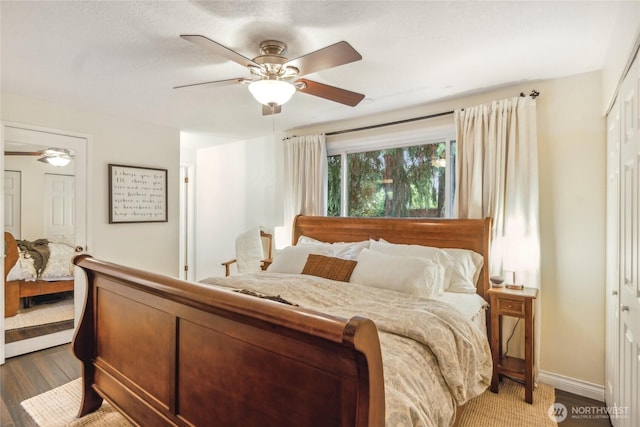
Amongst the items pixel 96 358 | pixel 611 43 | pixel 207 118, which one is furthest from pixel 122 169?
pixel 611 43

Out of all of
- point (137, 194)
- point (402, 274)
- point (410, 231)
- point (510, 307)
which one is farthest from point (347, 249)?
point (137, 194)

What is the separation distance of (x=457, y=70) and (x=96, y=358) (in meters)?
3.18

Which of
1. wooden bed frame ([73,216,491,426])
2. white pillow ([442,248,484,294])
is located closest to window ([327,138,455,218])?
white pillow ([442,248,484,294])

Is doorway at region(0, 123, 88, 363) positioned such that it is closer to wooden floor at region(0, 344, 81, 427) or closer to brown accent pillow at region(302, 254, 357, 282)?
wooden floor at region(0, 344, 81, 427)

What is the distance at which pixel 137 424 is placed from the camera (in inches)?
70.3

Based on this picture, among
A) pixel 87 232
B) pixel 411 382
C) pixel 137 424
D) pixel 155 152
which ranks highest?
pixel 155 152

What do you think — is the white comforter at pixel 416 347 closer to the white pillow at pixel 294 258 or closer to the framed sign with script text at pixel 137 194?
the white pillow at pixel 294 258

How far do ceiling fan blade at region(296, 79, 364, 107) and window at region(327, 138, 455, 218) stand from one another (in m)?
1.41

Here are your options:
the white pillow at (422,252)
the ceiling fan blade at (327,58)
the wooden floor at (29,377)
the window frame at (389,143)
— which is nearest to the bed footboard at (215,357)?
the wooden floor at (29,377)

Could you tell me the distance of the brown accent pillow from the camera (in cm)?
285

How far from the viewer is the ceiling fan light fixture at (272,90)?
76.6 inches

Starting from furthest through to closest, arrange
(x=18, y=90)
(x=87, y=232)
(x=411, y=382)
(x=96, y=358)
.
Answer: (x=87, y=232) < (x=18, y=90) < (x=96, y=358) < (x=411, y=382)

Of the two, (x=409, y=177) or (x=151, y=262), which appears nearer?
(x=409, y=177)

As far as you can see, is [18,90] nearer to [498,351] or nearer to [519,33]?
[519,33]
